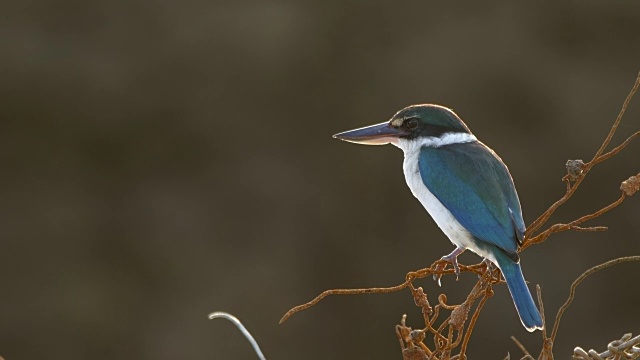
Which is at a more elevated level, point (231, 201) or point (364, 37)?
point (364, 37)

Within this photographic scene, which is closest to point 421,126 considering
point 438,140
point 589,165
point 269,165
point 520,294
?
point 438,140

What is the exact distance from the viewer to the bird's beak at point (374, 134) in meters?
2.56

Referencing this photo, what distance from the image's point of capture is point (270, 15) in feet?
18.8

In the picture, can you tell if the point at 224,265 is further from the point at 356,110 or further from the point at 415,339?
the point at 415,339

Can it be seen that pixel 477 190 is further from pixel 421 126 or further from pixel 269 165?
pixel 269 165

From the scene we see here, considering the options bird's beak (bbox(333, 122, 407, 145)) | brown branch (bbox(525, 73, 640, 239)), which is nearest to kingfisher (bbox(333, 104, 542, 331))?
bird's beak (bbox(333, 122, 407, 145))

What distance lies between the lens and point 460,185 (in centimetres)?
251

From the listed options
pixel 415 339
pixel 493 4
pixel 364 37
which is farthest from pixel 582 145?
pixel 415 339

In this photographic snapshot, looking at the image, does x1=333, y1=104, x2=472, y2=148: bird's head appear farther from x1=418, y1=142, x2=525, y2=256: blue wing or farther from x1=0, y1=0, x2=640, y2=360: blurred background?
x1=0, y1=0, x2=640, y2=360: blurred background

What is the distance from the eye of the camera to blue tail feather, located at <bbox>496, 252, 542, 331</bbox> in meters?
2.07

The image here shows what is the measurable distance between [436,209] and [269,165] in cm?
318

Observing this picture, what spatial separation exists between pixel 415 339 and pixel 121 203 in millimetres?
4208

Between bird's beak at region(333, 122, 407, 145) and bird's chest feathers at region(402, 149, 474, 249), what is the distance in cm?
7

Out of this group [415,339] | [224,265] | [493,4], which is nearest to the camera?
[415,339]
